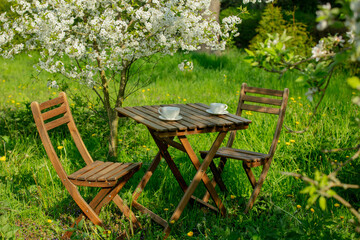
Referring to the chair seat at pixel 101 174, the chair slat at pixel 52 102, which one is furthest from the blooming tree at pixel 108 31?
the chair seat at pixel 101 174

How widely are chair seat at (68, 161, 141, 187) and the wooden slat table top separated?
0.39 meters

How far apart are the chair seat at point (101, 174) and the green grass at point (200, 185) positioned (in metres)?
0.26

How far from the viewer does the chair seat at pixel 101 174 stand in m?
2.60

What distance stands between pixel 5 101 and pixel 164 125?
185 inches

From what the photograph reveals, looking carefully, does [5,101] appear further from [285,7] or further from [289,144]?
[285,7]

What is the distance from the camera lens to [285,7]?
13555mm

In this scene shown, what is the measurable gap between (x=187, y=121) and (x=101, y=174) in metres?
0.75

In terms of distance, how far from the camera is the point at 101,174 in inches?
108

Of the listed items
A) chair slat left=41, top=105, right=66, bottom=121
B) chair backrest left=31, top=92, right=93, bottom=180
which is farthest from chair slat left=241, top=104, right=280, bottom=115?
chair slat left=41, top=105, right=66, bottom=121

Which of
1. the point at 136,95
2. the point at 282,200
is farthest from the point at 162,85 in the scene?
the point at 282,200

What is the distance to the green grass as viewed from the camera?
274 cm

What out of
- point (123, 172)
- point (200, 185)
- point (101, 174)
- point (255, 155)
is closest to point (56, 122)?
point (101, 174)

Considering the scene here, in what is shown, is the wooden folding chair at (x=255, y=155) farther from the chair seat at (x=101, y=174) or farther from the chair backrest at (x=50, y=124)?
the chair backrest at (x=50, y=124)

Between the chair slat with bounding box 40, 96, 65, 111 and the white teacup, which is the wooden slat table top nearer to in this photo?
the white teacup
